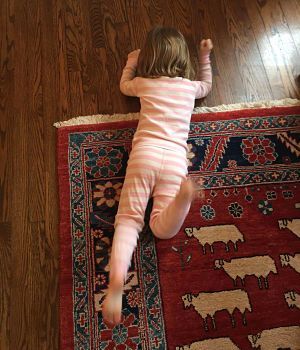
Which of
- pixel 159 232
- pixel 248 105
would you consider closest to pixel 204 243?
pixel 159 232

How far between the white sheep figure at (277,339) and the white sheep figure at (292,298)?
0.19 feet

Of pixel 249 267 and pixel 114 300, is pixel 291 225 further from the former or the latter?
pixel 114 300

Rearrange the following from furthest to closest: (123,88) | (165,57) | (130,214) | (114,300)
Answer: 1. (123,88)
2. (165,57)
3. (130,214)
4. (114,300)

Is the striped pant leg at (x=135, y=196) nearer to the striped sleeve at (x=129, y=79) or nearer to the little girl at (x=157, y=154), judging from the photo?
the little girl at (x=157, y=154)

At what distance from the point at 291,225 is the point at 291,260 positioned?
106mm

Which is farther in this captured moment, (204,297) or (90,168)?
(90,168)

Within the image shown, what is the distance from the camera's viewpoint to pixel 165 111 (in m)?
1.10

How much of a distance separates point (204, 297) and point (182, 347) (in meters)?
0.14

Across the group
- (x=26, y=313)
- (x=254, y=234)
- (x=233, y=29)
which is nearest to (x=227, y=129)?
(x=254, y=234)

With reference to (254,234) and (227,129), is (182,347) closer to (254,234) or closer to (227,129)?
(254,234)

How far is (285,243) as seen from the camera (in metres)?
1.08

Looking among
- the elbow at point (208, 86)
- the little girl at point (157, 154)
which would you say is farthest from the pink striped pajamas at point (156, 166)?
the elbow at point (208, 86)

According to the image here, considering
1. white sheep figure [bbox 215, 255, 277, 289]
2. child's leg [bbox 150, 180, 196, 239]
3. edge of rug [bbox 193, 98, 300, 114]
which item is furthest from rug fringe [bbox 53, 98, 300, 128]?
white sheep figure [bbox 215, 255, 277, 289]

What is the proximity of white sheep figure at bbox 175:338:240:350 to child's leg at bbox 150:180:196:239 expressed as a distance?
292mm
